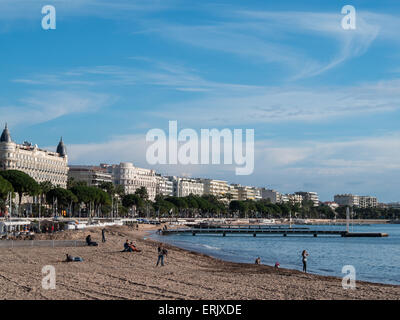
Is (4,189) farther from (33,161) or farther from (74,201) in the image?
(33,161)

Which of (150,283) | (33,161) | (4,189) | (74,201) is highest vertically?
(33,161)

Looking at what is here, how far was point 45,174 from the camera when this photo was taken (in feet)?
515

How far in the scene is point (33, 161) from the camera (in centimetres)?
15262

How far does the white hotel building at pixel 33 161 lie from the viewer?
144 meters

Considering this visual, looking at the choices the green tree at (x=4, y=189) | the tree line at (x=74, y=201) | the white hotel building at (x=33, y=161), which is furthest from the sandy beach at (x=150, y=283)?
the white hotel building at (x=33, y=161)

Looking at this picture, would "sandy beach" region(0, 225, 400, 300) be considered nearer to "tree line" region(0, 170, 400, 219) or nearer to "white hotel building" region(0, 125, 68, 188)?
"tree line" region(0, 170, 400, 219)

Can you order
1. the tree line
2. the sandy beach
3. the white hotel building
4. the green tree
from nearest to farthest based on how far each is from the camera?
the sandy beach, the green tree, the tree line, the white hotel building

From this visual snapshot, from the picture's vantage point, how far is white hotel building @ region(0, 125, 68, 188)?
144 meters

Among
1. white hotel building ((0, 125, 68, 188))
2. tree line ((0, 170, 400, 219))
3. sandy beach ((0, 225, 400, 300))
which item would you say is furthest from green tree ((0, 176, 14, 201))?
sandy beach ((0, 225, 400, 300))

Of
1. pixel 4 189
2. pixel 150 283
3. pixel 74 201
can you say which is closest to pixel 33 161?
pixel 74 201

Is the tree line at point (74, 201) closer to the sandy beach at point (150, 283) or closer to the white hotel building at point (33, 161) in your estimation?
the white hotel building at point (33, 161)
